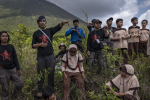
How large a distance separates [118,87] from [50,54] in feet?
5.66

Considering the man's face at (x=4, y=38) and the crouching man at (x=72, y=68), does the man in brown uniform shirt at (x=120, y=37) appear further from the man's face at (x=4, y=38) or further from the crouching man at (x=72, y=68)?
the man's face at (x=4, y=38)

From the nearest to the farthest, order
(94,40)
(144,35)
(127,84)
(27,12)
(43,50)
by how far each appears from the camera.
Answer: (127,84) → (43,50) → (94,40) → (144,35) → (27,12)

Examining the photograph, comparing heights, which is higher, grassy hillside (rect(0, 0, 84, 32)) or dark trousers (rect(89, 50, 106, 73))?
grassy hillside (rect(0, 0, 84, 32))

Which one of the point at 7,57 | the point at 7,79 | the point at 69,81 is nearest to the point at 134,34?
the point at 69,81

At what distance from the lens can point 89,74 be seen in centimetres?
→ 341

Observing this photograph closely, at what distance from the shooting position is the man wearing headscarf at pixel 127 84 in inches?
86.4

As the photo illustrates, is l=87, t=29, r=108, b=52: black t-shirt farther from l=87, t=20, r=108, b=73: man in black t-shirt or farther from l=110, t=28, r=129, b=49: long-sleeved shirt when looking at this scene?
l=110, t=28, r=129, b=49: long-sleeved shirt

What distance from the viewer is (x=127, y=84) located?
2.31 m

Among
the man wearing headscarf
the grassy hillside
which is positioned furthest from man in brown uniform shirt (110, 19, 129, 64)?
the grassy hillside

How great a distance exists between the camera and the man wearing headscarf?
2195 mm

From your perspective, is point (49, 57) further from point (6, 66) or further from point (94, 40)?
point (94, 40)

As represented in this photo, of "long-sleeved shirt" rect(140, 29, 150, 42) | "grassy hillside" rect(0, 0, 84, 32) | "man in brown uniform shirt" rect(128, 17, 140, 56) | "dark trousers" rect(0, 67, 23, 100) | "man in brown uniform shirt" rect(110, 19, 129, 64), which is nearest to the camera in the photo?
"dark trousers" rect(0, 67, 23, 100)

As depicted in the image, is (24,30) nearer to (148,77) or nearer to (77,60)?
(77,60)

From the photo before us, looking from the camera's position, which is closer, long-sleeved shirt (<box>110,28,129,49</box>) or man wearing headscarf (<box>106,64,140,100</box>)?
man wearing headscarf (<box>106,64,140,100</box>)
